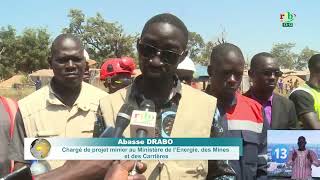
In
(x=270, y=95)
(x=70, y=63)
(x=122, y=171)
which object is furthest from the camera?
(x=270, y=95)

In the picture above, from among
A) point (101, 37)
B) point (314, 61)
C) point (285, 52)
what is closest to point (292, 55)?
point (285, 52)

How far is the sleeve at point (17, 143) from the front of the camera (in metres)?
2.75

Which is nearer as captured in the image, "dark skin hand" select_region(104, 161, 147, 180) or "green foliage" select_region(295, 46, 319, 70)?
"dark skin hand" select_region(104, 161, 147, 180)

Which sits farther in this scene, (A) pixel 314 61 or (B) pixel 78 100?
(A) pixel 314 61

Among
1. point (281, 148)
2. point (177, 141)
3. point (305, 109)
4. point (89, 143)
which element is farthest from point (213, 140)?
point (305, 109)

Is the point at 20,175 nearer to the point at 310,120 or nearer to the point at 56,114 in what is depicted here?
the point at 56,114

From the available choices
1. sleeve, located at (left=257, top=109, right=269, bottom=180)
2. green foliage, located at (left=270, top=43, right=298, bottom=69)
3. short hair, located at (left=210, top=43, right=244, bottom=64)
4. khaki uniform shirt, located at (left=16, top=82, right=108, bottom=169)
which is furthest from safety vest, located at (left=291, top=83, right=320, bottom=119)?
green foliage, located at (left=270, top=43, right=298, bottom=69)

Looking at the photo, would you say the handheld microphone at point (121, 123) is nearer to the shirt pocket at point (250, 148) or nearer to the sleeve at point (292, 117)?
the shirt pocket at point (250, 148)

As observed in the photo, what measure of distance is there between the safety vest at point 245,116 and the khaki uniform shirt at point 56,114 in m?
0.97

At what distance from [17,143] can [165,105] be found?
1.05 meters

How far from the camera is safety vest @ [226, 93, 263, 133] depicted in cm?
333

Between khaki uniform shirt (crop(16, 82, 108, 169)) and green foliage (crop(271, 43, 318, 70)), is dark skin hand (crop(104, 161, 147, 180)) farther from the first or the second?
green foliage (crop(271, 43, 318, 70))

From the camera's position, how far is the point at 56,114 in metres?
3.33

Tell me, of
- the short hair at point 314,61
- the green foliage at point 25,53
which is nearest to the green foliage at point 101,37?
the green foliage at point 25,53
